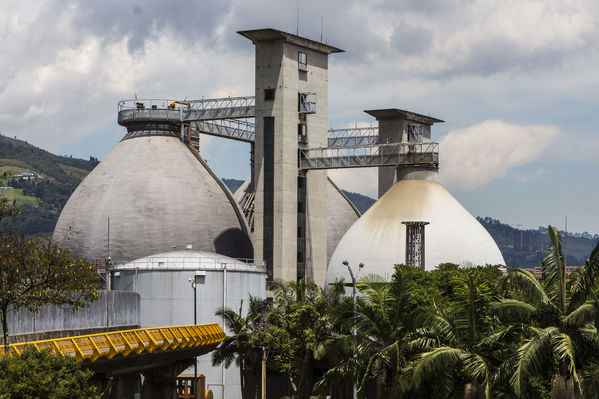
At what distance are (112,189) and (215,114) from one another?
12723 millimetres

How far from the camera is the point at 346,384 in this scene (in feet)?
234

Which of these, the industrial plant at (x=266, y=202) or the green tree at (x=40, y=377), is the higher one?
the industrial plant at (x=266, y=202)

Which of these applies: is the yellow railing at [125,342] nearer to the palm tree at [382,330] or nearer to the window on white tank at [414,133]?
the palm tree at [382,330]

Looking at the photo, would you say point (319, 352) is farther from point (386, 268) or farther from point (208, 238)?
point (208, 238)

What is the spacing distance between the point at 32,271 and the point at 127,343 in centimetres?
949

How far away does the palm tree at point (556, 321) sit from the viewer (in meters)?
37.8

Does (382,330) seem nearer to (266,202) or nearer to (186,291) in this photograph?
(186,291)

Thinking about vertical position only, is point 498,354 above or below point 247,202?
below

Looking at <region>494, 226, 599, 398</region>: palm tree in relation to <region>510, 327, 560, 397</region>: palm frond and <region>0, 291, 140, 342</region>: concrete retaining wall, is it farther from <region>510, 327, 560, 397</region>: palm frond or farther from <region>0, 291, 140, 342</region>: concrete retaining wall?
<region>0, 291, 140, 342</region>: concrete retaining wall

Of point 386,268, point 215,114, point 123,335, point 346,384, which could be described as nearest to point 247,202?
point 215,114

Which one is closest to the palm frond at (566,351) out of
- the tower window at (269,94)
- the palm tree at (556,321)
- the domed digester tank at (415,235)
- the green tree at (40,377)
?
the palm tree at (556,321)

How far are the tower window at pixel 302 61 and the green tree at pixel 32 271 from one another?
5354cm

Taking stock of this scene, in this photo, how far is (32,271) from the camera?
40312 millimetres

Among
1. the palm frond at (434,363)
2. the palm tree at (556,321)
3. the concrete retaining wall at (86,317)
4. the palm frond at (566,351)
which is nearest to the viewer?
the palm frond at (566,351)
